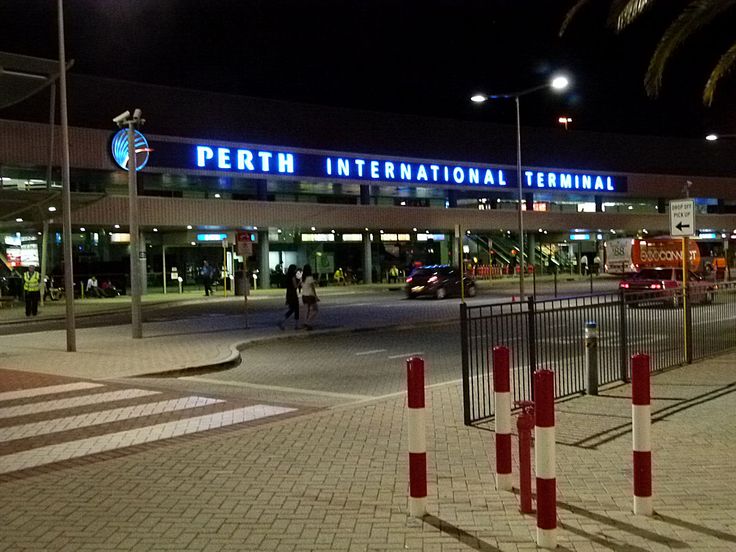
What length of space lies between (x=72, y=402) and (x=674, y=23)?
10.4 m

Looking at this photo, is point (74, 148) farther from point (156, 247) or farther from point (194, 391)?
point (194, 391)

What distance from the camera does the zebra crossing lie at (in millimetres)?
7984

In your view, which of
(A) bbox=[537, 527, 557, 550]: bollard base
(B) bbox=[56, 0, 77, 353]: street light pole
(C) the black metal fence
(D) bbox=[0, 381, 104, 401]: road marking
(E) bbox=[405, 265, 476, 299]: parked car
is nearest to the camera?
(A) bbox=[537, 527, 557, 550]: bollard base

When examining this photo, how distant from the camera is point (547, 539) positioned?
4875 mm

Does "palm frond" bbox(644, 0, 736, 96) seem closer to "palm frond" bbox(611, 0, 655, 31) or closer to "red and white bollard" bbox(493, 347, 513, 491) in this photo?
"palm frond" bbox(611, 0, 655, 31)

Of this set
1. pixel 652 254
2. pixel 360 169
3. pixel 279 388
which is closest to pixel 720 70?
pixel 279 388

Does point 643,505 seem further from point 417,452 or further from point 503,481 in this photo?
point 417,452

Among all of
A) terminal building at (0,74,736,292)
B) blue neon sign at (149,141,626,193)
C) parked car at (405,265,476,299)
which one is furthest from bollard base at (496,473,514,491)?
blue neon sign at (149,141,626,193)

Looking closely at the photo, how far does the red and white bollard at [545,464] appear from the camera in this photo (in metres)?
4.89

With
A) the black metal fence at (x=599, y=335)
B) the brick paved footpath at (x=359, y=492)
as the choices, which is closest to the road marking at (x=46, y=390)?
the brick paved footpath at (x=359, y=492)

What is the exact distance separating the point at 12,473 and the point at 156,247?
43.3 m

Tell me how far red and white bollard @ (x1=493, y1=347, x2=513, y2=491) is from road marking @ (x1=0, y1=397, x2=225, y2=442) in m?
5.18

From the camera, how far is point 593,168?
63.9 metres

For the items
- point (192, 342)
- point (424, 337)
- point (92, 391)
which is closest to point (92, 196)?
point (192, 342)
